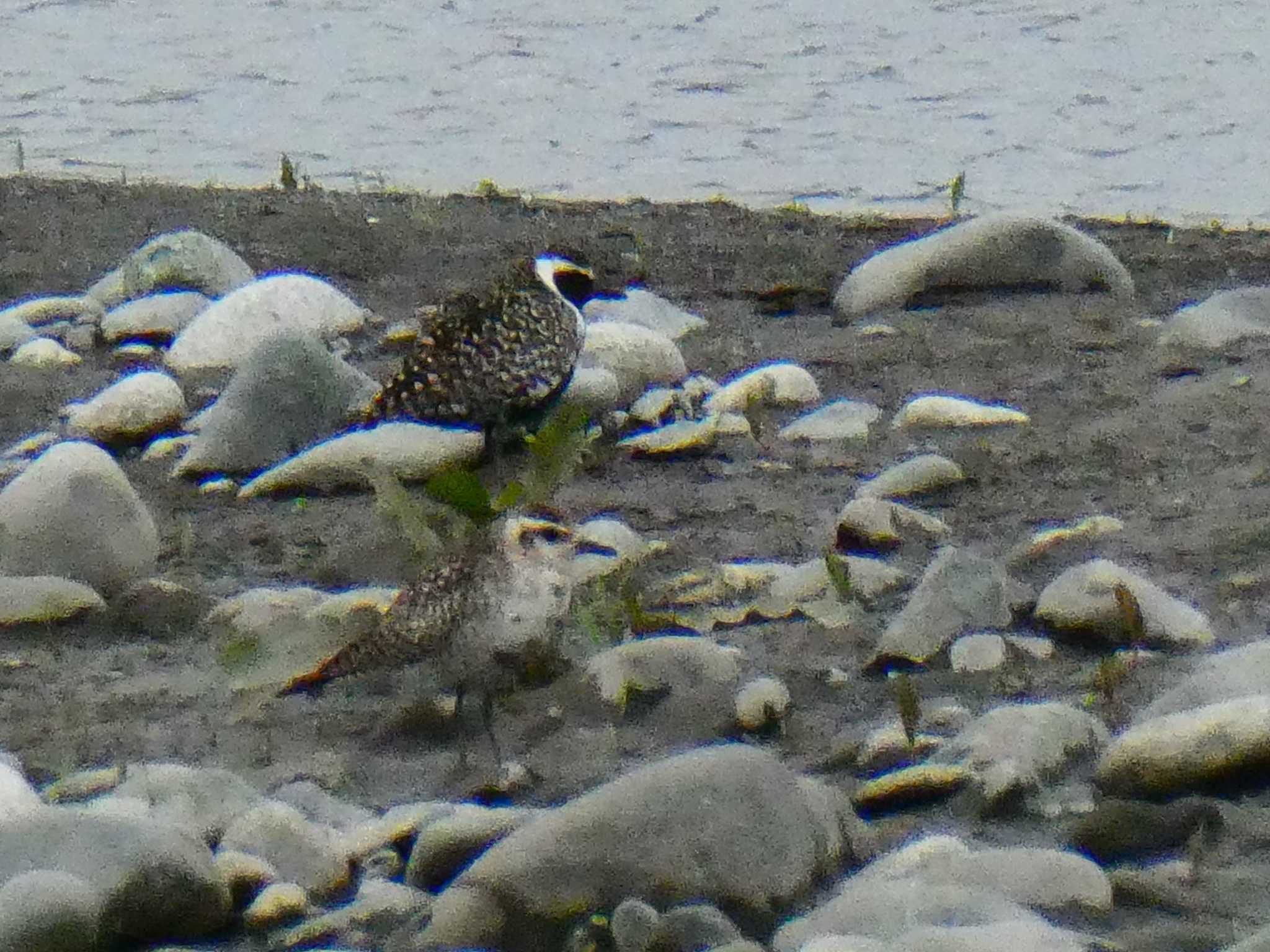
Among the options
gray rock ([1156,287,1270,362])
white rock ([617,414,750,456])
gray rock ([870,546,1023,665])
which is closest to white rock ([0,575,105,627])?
white rock ([617,414,750,456])

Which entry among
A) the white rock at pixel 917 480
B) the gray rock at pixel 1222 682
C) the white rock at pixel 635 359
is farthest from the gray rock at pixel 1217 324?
the gray rock at pixel 1222 682

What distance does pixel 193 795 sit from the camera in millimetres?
4328

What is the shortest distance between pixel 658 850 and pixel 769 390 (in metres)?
3.61

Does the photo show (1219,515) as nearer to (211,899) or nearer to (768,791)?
(768,791)

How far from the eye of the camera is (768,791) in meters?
3.81

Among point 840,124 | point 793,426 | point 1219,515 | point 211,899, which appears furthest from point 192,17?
point 211,899

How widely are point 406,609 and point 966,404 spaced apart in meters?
2.74

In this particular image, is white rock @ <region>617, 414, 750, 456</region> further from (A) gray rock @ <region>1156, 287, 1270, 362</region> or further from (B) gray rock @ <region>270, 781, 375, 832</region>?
(B) gray rock @ <region>270, 781, 375, 832</region>

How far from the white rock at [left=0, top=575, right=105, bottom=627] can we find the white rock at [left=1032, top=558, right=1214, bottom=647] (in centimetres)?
242

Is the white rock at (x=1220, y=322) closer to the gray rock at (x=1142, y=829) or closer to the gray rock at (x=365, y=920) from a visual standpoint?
the gray rock at (x=1142, y=829)

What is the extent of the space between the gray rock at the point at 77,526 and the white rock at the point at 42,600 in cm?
11

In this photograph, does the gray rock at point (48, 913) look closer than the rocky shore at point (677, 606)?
Yes

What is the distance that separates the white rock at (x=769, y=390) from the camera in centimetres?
708

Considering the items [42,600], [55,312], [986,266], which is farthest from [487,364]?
[55,312]
